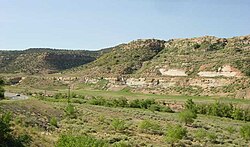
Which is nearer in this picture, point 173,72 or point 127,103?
point 127,103

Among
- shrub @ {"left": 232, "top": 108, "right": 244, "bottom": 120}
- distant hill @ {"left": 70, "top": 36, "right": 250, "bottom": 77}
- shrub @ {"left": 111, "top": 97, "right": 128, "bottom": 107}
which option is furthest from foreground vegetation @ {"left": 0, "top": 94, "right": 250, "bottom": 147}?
distant hill @ {"left": 70, "top": 36, "right": 250, "bottom": 77}

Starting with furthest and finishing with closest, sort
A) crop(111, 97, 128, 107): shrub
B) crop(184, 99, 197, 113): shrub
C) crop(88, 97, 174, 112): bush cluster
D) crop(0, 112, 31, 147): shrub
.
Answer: crop(111, 97, 128, 107): shrub → crop(88, 97, 174, 112): bush cluster → crop(184, 99, 197, 113): shrub → crop(0, 112, 31, 147): shrub

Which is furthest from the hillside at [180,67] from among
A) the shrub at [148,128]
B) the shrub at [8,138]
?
the shrub at [8,138]

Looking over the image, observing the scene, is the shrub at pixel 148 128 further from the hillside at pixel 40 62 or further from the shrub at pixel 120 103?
the hillside at pixel 40 62

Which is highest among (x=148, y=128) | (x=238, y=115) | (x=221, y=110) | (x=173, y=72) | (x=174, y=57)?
(x=174, y=57)

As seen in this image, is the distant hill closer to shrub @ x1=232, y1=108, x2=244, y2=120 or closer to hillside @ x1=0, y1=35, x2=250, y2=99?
hillside @ x1=0, y1=35, x2=250, y2=99

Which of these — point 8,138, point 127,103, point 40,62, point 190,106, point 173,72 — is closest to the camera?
point 8,138

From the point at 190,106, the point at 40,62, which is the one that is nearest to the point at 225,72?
the point at 190,106

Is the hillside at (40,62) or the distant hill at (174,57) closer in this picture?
the distant hill at (174,57)

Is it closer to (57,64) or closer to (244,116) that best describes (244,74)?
(244,116)

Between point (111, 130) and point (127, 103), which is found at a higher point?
point (111, 130)

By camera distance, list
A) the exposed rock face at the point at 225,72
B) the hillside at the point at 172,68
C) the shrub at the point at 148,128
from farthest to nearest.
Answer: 1. the exposed rock face at the point at 225,72
2. the hillside at the point at 172,68
3. the shrub at the point at 148,128

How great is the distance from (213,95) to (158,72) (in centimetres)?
2588

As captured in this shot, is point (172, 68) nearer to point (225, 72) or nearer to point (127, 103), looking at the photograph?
point (225, 72)
